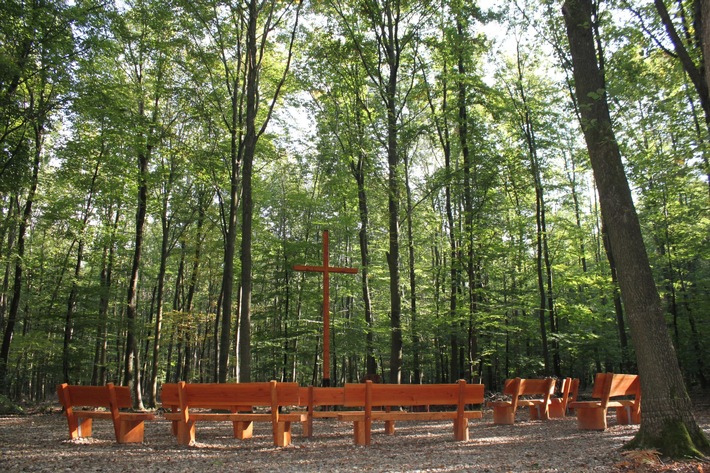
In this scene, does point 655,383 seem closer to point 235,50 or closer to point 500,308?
point 500,308

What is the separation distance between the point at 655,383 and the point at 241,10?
12.9 meters

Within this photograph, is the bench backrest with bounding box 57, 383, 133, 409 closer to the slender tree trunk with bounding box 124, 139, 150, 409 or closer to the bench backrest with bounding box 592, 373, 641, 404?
the bench backrest with bounding box 592, 373, 641, 404

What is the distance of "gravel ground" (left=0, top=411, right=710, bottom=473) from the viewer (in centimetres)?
515

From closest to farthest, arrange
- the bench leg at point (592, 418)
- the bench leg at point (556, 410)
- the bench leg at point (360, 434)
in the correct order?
the bench leg at point (360, 434), the bench leg at point (592, 418), the bench leg at point (556, 410)

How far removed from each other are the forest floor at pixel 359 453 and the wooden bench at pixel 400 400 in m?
0.30

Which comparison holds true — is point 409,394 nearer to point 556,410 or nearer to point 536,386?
point 536,386

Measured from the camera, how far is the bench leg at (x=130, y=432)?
23.6ft

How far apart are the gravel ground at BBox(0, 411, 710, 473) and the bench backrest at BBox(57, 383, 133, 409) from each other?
0.61m

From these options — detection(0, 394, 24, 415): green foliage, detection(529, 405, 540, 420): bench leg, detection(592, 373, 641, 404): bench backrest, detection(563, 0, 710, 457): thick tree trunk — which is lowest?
detection(0, 394, 24, 415): green foliage

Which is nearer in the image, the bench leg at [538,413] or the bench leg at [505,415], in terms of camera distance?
the bench leg at [505,415]

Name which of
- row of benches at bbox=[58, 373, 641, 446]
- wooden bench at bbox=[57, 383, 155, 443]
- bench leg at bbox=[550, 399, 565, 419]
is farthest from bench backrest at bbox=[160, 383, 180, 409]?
bench leg at bbox=[550, 399, 565, 419]

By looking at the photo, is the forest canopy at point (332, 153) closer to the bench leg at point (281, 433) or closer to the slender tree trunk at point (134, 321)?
the slender tree trunk at point (134, 321)

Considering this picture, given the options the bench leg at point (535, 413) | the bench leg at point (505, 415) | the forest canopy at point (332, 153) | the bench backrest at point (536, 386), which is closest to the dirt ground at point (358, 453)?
the bench leg at point (505, 415)

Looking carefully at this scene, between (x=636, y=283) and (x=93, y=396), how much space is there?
Result: 25.6ft
